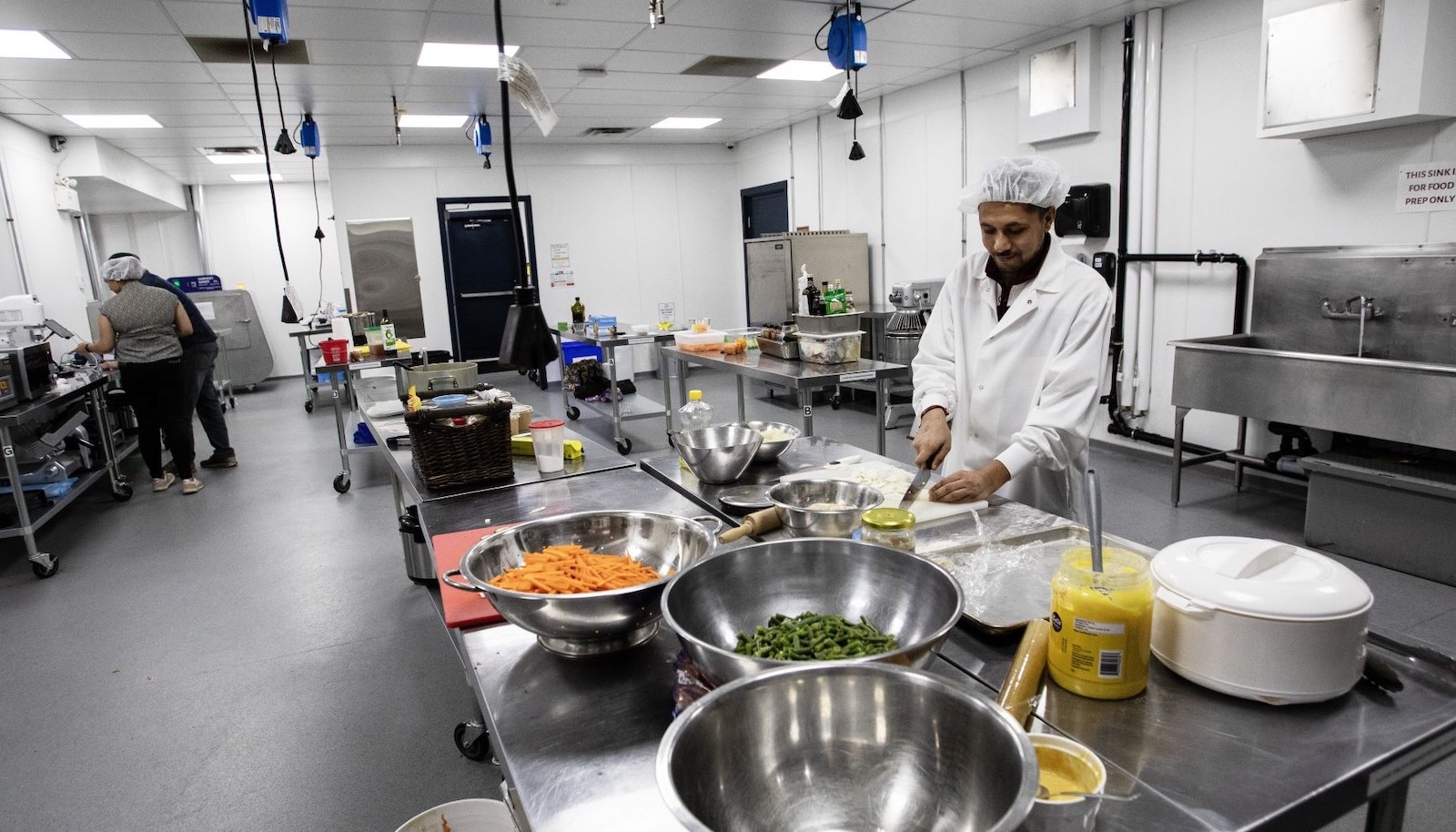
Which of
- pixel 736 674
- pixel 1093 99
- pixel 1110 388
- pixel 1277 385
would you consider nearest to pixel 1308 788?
pixel 736 674

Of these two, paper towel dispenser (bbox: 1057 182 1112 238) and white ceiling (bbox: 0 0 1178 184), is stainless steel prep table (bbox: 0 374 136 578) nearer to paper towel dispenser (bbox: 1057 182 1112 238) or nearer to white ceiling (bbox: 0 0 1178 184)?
white ceiling (bbox: 0 0 1178 184)

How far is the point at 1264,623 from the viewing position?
102 centimetres

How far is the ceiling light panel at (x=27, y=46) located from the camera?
180 inches

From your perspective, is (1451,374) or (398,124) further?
(398,124)

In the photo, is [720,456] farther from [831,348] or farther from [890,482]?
[831,348]

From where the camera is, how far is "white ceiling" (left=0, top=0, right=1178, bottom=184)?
4.52 metres

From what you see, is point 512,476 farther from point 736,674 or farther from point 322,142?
point 322,142

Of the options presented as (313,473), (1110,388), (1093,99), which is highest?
(1093,99)

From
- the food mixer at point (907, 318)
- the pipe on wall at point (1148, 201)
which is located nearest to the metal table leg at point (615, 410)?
the food mixer at point (907, 318)

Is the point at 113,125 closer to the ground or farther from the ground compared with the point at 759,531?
farther from the ground

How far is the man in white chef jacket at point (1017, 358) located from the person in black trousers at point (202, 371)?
5.62 metres

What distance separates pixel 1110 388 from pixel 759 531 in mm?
4658

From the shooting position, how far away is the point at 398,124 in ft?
25.5

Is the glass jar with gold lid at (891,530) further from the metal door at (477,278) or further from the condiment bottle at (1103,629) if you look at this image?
the metal door at (477,278)
